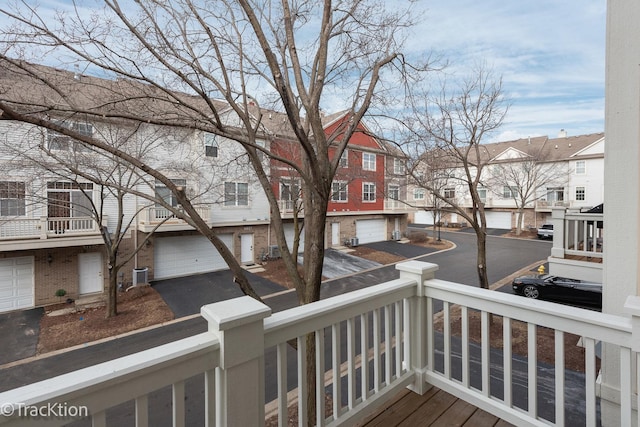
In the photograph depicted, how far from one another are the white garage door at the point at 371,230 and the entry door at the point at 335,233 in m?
1.84

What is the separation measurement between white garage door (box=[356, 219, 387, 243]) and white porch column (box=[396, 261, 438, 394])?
61.7ft

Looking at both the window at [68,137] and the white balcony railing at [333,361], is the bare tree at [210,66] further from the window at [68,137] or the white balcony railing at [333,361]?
the white balcony railing at [333,361]

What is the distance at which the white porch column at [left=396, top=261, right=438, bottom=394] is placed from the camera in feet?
8.48

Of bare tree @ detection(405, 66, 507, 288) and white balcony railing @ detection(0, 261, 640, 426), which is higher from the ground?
bare tree @ detection(405, 66, 507, 288)

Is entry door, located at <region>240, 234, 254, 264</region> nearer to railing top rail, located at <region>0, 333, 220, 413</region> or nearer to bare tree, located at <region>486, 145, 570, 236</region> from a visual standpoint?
railing top rail, located at <region>0, 333, 220, 413</region>

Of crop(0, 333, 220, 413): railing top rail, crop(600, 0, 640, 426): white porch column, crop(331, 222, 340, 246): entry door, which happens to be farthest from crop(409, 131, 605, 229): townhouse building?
crop(0, 333, 220, 413): railing top rail

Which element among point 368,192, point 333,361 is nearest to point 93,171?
point 333,361

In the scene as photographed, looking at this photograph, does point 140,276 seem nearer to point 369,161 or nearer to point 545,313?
point 545,313

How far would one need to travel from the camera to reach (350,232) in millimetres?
20797

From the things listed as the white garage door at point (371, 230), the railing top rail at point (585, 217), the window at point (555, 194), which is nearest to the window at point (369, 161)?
the white garage door at point (371, 230)

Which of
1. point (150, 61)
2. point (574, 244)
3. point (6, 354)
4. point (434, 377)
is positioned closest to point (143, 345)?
point (6, 354)

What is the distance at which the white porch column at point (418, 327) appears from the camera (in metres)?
2.58

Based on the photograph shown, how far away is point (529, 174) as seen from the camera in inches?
1013

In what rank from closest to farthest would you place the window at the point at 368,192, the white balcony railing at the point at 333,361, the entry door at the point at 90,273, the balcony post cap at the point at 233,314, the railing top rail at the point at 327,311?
the white balcony railing at the point at 333,361 → the balcony post cap at the point at 233,314 → the railing top rail at the point at 327,311 → the entry door at the point at 90,273 → the window at the point at 368,192
